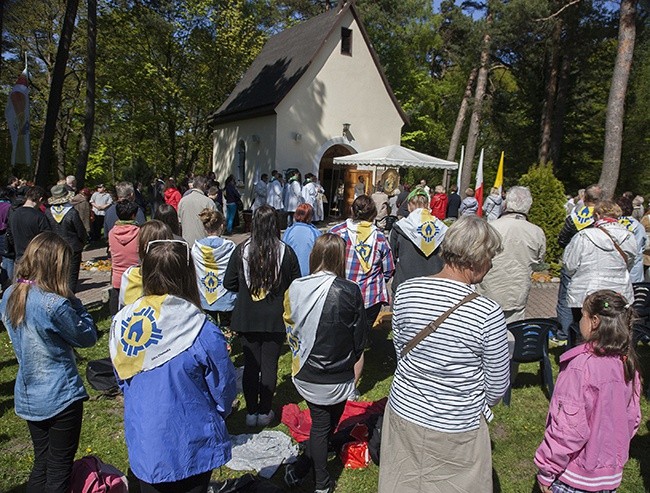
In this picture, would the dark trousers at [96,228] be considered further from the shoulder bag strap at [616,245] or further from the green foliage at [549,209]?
the shoulder bag strap at [616,245]

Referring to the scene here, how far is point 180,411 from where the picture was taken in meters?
2.32

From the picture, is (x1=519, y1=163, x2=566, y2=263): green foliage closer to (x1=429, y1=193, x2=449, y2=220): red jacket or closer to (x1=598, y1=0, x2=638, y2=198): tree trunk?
(x1=598, y1=0, x2=638, y2=198): tree trunk

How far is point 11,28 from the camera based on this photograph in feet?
74.1

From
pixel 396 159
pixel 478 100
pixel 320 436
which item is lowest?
pixel 320 436

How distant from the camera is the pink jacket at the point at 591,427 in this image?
2.52m

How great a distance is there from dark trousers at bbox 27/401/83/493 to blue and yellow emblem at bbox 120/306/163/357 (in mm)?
929

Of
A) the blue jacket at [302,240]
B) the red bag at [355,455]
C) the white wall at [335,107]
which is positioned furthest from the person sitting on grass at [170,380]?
the white wall at [335,107]

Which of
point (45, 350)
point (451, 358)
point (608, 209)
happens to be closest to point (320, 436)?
point (451, 358)

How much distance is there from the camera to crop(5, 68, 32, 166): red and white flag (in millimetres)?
9688

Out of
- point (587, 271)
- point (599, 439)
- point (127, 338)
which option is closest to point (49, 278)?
point (127, 338)

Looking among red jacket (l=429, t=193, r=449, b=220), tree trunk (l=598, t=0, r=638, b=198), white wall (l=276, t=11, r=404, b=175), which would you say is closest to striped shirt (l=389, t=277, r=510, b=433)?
tree trunk (l=598, t=0, r=638, b=198)

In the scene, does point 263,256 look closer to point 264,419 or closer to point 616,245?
point 264,419

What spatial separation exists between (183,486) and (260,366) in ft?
6.11

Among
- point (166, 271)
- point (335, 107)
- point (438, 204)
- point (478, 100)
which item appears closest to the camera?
point (166, 271)
